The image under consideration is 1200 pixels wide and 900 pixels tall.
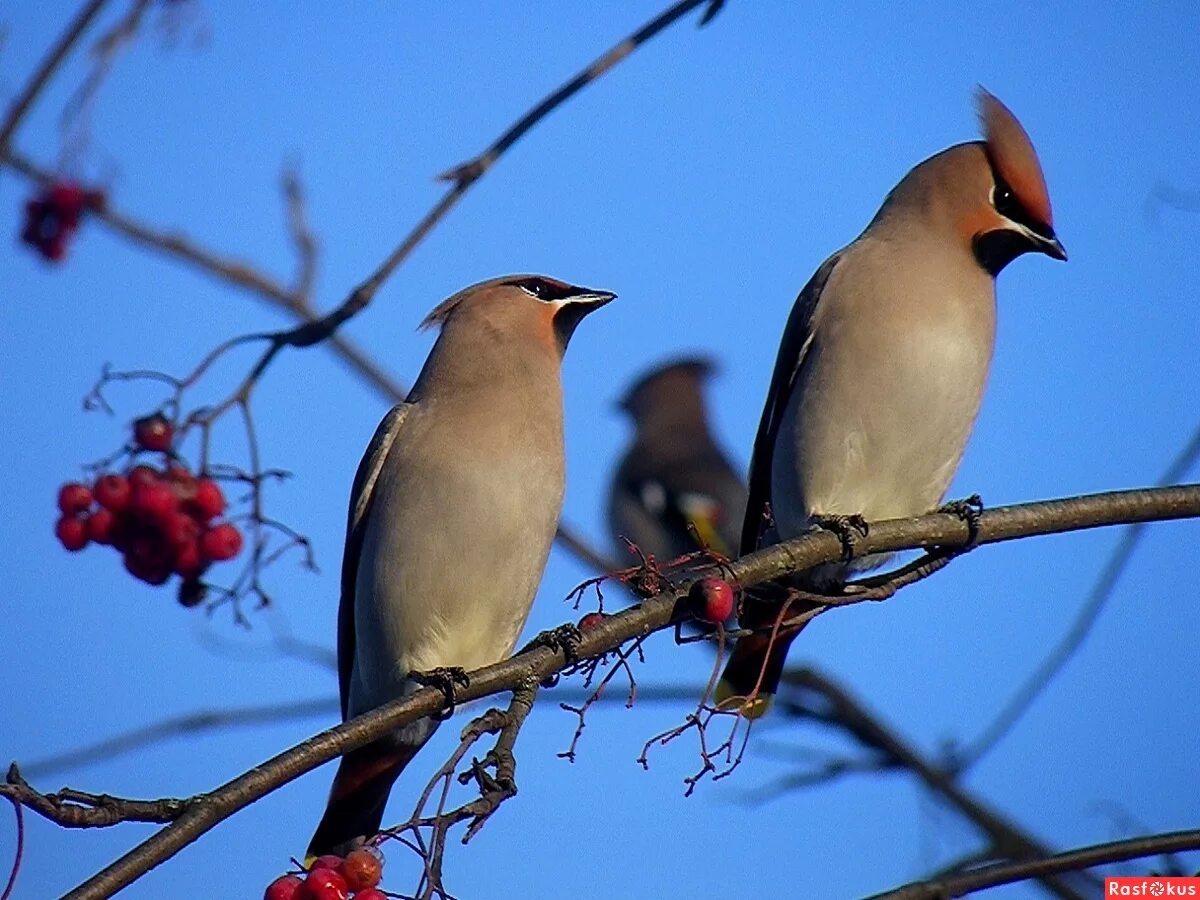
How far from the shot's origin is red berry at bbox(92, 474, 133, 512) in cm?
363

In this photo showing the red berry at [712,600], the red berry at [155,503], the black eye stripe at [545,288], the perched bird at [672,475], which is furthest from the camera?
the perched bird at [672,475]

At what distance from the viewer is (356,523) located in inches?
162

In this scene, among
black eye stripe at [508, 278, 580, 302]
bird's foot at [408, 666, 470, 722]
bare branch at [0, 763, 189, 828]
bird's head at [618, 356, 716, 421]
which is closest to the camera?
bare branch at [0, 763, 189, 828]

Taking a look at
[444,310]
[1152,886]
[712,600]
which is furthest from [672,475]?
[712,600]

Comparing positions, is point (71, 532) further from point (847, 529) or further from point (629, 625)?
point (847, 529)

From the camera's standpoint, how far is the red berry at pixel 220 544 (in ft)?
11.9

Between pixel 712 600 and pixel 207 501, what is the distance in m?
1.36

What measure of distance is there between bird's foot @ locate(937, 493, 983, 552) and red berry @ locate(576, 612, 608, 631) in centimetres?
71

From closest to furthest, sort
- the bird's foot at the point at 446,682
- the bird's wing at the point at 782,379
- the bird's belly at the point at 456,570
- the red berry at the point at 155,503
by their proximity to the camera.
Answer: the bird's foot at the point at 446,682
the red berry at the point at 155,503
the bird's belly at the point at 456,570
the bird's wing at the point at 782,379

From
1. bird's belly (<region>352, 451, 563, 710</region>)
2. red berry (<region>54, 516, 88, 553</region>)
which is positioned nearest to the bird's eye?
bird's belly (<region>352, 451, 563, 710</region>)

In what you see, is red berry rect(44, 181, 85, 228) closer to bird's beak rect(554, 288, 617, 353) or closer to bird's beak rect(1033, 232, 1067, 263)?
bird's beak rect(554, 288, 617, 353)

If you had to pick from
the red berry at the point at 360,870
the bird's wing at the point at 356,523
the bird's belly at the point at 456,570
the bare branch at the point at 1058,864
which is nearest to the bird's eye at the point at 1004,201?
the bird's belly at the point at 456,570

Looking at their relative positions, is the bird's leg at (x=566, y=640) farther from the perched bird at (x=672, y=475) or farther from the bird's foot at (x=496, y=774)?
the perched bird at (x=672, y=475)

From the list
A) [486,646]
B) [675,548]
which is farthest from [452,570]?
[675,548]
